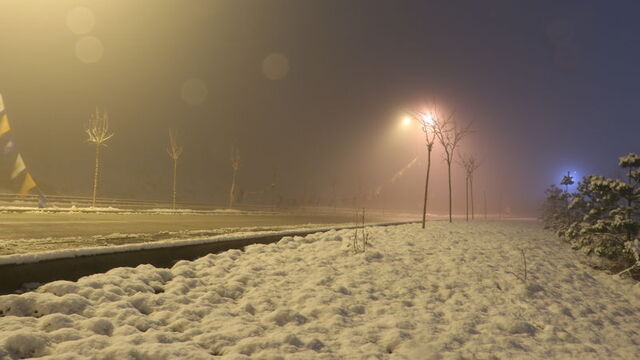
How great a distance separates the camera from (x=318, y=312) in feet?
18.8

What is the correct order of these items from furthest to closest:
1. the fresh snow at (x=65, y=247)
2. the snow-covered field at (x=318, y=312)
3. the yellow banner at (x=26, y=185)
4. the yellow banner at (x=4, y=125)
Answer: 1. the yellow banner at (x=26, y=185)
2. the yellow banner at (x=4, y=125)
3. the fresh snow at (x=65, y=247)
4. the snow-covered field at (x=318, y=312)

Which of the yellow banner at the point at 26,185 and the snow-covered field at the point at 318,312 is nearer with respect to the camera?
the snow-covered field at the point at 318,312

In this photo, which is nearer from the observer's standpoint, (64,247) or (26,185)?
(64,247)

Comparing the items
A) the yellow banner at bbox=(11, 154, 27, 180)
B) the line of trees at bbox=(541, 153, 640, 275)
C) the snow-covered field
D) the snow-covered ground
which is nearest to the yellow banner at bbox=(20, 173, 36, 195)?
the yellow banner at bbox=(11, 154, 27, 180)

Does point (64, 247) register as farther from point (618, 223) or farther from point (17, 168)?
point (17, 168)

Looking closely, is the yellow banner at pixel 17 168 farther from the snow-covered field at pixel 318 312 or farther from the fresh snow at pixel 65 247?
the snow-covered field at pixel 318 312

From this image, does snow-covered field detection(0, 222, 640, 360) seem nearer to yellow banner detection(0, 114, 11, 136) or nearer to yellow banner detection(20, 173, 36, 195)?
yellow banner detection(20, 173, 36, 195)

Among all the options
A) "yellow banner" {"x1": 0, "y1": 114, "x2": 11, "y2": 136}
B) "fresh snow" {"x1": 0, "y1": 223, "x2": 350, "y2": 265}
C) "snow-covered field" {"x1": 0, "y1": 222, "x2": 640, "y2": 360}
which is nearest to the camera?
"snow-covered field" {"x1": 0, "y1": 222, "x2": 640, "y2": 360}

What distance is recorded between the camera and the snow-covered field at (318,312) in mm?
4254

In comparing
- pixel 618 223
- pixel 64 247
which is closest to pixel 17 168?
pixel 64 247

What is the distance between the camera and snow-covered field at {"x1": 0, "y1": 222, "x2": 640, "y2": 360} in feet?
14.0

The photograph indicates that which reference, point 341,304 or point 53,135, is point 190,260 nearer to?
point 341,304

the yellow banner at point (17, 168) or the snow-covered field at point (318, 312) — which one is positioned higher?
the yellow banner at point (17, 168)

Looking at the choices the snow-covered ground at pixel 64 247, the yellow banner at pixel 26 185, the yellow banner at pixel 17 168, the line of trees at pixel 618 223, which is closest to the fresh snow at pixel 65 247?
the snow-covered ground at pixel 64 247
